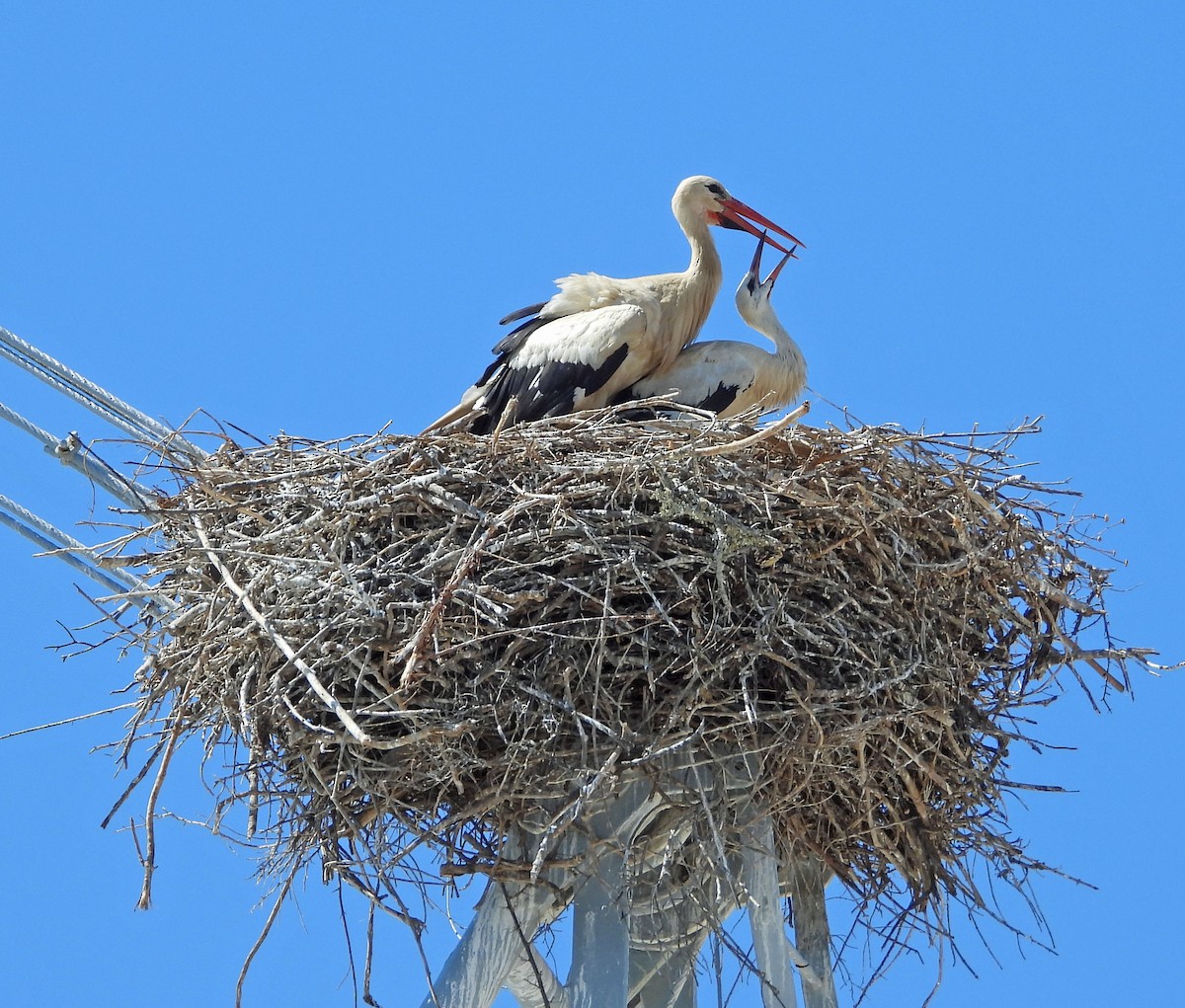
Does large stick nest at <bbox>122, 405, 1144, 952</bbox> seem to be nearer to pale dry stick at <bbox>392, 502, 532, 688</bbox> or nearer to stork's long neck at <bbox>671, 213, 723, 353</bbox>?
pale dry stick at <bbox>392, 502, 532, 688</bbox>

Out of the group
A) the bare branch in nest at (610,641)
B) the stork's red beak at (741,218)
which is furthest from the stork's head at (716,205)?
the bare branch in nest at (610,641)

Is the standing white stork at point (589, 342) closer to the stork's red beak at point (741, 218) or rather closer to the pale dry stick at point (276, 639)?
the stork's red beak at point (741, 218)

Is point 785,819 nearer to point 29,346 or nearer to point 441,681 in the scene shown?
point 441,681

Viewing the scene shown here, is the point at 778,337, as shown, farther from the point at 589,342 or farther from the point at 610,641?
the point at 610,641

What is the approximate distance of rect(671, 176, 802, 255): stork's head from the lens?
8586 millimetres

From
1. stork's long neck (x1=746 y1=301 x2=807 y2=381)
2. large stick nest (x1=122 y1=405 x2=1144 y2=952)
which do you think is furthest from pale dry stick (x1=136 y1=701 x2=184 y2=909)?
stork's long neck (x1=746 y1=301 x2=807 y2=381)

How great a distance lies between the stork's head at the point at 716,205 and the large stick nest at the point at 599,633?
2.58 metres

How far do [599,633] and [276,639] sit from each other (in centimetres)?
87

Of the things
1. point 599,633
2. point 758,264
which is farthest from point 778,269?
point 599,633

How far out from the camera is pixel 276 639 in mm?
5395

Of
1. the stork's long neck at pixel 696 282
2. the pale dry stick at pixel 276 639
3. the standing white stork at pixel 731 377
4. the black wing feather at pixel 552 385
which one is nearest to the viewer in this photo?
the pale dry stick at pixel 276 639

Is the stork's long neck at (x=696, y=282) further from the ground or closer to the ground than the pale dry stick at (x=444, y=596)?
further from the ground

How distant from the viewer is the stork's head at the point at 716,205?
28.2 feet

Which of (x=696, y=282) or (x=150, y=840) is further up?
(x=696, y=282)
